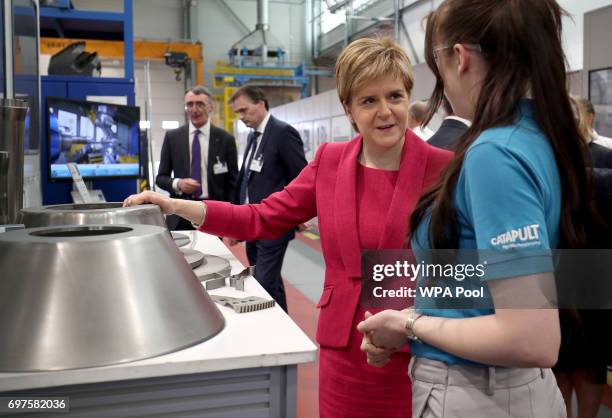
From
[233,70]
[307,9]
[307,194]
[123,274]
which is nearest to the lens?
[123,274]

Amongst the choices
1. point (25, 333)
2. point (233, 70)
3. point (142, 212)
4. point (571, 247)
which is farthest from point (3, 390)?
point (233, 70)

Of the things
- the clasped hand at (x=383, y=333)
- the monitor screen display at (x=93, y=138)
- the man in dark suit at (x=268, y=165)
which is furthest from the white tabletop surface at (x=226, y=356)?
the man in dark suit at (x=268, y=165)

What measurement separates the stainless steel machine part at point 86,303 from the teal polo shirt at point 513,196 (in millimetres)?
522

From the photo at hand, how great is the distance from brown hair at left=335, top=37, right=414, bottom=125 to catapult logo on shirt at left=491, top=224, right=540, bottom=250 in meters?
0.81

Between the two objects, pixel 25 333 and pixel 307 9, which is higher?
pixel 307 9

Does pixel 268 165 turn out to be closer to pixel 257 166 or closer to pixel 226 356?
pixel 257 166

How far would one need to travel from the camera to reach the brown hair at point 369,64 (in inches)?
55.3

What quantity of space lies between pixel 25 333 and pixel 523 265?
73 centimetres

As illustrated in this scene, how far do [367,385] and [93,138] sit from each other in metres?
2.08

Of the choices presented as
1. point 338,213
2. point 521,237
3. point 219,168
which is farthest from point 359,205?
point 219,168

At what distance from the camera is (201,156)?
12.9ft

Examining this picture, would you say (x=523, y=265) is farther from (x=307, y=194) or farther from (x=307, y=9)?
(x=307, y=9)

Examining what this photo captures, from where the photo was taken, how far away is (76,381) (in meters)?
0.84

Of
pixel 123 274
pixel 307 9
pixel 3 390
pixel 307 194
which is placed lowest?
pixel 3 390
